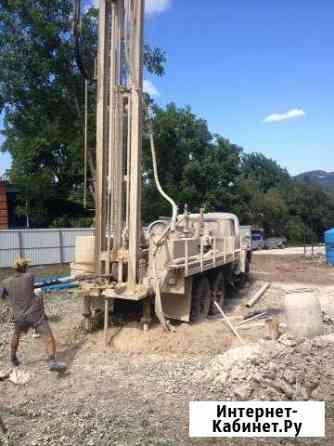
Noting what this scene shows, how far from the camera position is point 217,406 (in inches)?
185

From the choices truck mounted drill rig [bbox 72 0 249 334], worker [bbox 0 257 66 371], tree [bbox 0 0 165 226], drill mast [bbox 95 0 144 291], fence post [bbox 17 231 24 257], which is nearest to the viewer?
worker [bbox 0 257 66 371]

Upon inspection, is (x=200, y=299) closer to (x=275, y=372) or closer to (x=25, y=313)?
(x=275, y=372)

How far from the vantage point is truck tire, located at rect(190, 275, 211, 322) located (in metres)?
8.57

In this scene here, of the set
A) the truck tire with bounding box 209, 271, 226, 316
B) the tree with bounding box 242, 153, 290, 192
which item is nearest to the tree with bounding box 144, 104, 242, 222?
the truck tire with bounding box 209, 271, 226, 316

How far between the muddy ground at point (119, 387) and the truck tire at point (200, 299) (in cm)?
31

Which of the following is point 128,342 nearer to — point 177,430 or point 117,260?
point 117,260

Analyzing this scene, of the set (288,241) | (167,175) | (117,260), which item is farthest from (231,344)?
(288,241)

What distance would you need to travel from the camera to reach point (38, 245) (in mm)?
18031

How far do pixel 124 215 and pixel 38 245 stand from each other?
36.1 feet

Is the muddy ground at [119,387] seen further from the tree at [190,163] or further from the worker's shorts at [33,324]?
the tree at [190,163]

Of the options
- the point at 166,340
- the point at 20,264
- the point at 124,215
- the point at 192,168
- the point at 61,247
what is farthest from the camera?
the point at 192,168

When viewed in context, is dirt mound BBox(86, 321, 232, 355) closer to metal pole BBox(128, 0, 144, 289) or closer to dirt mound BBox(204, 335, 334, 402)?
dirt mound BBox(204, 335, 334, 402)

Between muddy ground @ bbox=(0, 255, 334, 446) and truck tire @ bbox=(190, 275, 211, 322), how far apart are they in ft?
1.00

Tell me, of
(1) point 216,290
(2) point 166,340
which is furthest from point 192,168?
(2) point 166,340
